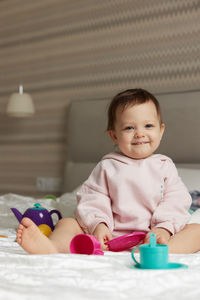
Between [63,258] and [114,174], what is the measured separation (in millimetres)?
588

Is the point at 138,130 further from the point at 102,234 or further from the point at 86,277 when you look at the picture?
the point at 86,277

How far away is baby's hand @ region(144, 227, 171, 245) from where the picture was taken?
128cm

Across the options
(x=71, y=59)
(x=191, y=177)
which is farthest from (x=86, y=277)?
(x=71, y=59)

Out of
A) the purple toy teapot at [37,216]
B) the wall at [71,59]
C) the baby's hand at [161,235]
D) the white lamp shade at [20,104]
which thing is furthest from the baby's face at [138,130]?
the white lamp shade at [20,104]

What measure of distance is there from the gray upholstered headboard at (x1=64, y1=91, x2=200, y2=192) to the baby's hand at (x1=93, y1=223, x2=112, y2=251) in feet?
4.07

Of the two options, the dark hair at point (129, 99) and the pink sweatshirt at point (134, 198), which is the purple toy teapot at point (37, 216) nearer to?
the pink sweatshirt at point (134, 198)

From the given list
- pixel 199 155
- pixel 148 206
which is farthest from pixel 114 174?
pixel 199 155

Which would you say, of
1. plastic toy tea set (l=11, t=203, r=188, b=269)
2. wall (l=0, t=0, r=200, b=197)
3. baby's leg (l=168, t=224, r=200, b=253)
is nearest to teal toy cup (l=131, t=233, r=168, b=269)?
plastic toy tea set (l=11, t=203, r=188, b=269)

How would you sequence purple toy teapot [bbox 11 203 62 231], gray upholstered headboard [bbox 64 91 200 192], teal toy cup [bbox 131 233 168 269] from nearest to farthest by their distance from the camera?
teal toy cup [bbox 131 233 168 269] → purple toy teapot [bbox 11 203 62 231] → gray upholstered headboard [bbox 64 91 200 192]

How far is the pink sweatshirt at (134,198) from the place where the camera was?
59.3 inches

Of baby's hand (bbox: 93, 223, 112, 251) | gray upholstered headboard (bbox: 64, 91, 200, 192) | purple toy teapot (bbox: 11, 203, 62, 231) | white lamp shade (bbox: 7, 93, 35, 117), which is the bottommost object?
purple toy teapot (bbox: 11, 203, 62, 231)

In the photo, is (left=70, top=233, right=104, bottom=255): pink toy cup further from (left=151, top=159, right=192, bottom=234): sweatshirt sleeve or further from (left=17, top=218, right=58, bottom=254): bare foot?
(left=151, top=159, right=192, bottom=234): sweatshirt sleeve

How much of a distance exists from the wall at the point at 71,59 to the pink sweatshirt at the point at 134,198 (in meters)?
1.29

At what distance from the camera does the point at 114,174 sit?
160 centimetres
